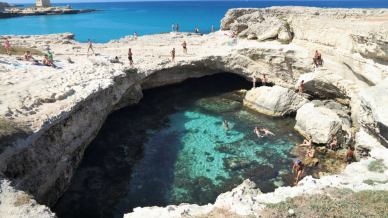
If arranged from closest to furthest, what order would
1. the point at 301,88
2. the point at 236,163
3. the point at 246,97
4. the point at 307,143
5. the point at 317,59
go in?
the point at 236,163, the point at 307,143, the point at 317,59, the point at 301,88, the point at 246,97

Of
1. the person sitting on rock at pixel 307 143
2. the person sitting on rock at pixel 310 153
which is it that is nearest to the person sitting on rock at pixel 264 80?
the person sitting on rock at pixel 307 143

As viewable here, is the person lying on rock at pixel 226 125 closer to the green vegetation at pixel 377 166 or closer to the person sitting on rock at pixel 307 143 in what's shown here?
the person sitting on rock at pixel 307 143

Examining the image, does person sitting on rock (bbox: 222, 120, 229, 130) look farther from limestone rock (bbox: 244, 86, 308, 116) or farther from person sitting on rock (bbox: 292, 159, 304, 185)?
person sitting on rock (bbox: 292, 159, 304, 185)

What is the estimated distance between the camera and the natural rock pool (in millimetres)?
18375

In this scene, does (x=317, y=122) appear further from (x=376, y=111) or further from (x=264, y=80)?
(x=264, y=80)

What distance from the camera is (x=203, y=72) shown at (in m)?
34.8

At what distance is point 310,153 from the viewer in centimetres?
2206

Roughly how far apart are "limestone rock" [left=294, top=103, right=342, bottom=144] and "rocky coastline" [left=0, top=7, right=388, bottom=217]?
0.07m

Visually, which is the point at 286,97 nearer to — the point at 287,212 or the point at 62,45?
the point at 287,212

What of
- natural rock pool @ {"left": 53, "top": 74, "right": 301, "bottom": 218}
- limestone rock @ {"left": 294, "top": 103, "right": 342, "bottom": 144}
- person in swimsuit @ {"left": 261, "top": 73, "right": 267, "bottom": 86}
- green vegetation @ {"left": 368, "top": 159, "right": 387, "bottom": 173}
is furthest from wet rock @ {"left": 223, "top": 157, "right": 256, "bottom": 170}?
person in swimsuit @ {"left": 261, "top": 73, "right": 267, "bottom": 86}

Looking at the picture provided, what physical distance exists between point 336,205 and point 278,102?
1698 centimetres

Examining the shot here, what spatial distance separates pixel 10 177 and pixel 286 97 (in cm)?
1996

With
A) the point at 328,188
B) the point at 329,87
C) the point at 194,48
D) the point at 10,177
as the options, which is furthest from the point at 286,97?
the point at 10,177

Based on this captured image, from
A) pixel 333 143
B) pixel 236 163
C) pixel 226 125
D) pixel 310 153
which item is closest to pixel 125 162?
pixel 236 163
